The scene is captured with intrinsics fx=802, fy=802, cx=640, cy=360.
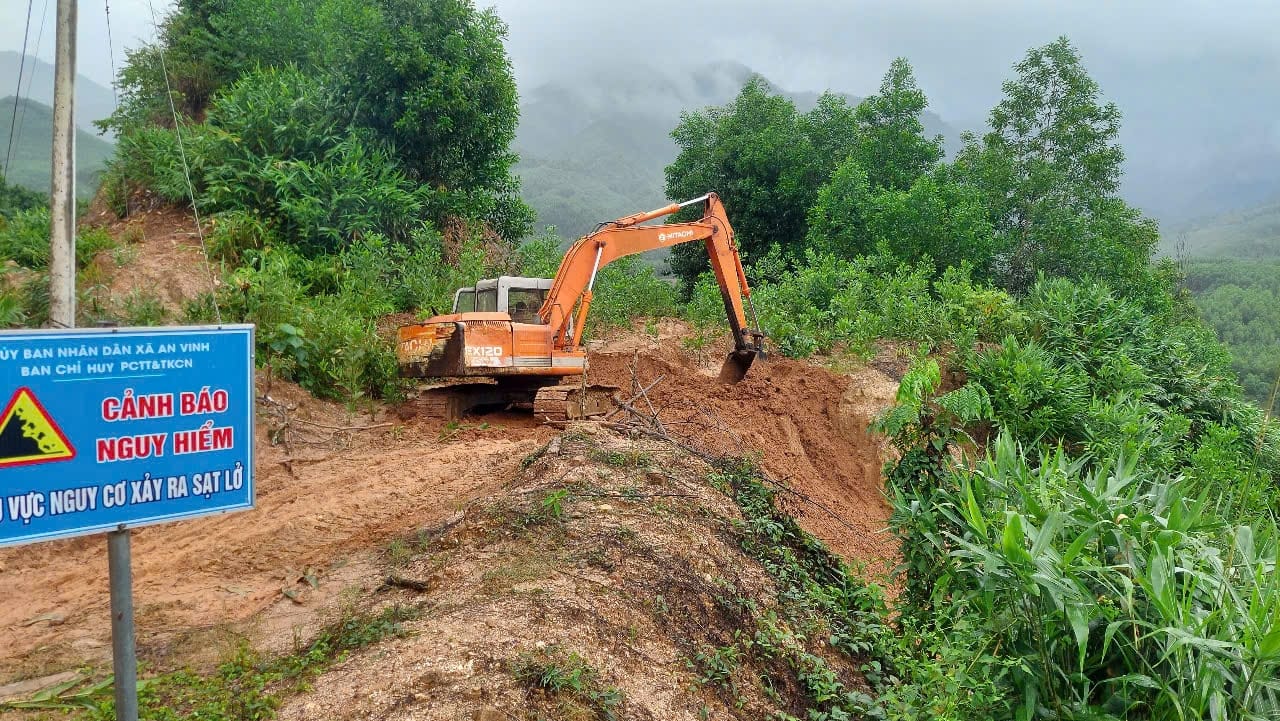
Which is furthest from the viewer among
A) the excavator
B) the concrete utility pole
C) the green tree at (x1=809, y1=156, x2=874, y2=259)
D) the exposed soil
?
the green tree at (x1=809, y1=156, x2=874, y2=259)

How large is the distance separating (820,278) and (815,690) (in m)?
10.7

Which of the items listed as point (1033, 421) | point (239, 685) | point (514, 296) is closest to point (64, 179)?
point (239, 685)

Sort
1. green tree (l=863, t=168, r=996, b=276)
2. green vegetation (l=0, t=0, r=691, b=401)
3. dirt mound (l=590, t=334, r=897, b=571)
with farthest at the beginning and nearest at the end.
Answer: green tree (l=863, t=168, r=996, b=276)
green vegetation (l=0, t=0, r=691, b=401)
dirt mound (l=590, t=334, r=897, b=571)

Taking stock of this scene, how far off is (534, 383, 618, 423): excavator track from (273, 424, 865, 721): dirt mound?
2903mm

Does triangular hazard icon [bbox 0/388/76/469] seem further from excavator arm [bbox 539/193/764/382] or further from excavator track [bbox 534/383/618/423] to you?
excavator arm [bbox 539/193/764/382]

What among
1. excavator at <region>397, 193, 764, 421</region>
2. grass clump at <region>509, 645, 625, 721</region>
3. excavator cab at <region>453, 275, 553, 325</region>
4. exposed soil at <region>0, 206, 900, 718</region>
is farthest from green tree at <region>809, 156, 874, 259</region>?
grass clump at <region>509, 645, 625, 721</region>

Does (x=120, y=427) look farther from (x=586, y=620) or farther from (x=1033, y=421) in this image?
(x=1033, y=421)

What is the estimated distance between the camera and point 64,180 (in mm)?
5578

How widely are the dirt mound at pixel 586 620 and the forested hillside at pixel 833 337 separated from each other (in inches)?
1.2

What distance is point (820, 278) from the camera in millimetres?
14242

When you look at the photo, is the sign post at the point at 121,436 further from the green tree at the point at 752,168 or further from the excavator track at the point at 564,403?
the green tree at the point at 752,168

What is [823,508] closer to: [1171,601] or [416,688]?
[1171,601]

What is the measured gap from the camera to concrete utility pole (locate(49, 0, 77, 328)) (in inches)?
205

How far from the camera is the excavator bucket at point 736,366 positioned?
10.8 metres
